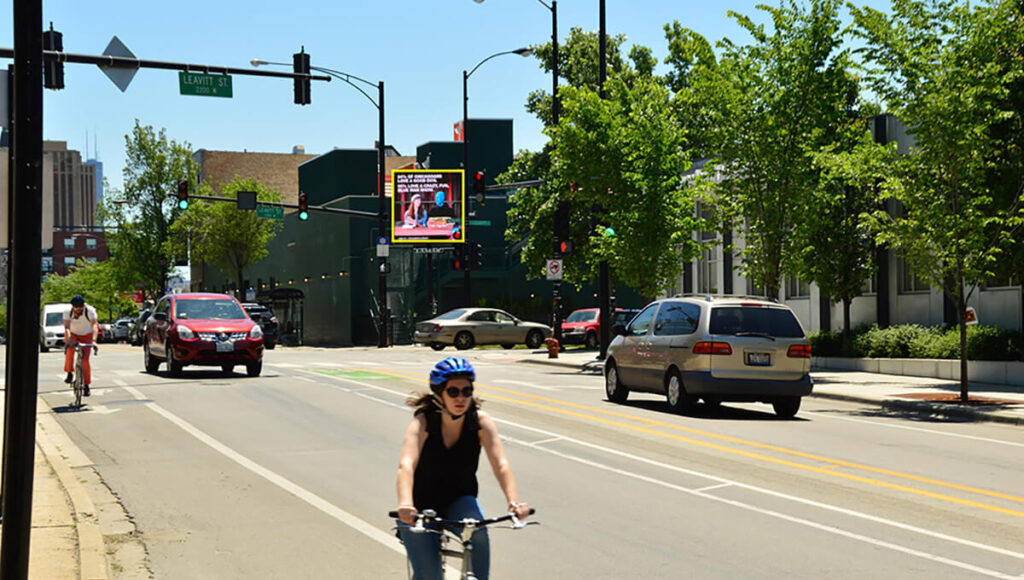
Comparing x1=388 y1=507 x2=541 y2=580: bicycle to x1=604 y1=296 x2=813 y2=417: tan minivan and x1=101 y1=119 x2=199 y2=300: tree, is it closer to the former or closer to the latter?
x1=604 y1=296 x2=813 y2=417: tan minivan

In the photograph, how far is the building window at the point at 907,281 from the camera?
2891cm

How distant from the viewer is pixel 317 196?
71375 mm

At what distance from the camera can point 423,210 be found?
5712cm

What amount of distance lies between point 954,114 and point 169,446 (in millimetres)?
13216

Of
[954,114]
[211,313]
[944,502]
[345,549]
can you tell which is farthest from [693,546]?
[211,313]

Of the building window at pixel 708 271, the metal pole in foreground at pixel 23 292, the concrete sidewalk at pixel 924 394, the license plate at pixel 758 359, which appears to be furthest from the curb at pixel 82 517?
the building window at pixel 708 271

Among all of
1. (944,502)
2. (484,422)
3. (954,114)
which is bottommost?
(944,502)

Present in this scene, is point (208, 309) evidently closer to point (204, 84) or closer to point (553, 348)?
point (204, 84)

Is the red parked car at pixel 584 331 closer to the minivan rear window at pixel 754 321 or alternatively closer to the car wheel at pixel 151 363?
→ the car wheel at pixel 151 363

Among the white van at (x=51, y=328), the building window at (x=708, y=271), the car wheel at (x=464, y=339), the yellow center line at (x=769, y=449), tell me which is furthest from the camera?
the white van at (x=51, y=328)

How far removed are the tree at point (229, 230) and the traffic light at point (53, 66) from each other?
168 ft

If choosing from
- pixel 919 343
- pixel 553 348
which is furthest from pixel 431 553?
pixel 553 348

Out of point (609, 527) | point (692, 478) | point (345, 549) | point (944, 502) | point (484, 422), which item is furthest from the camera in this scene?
point (692, 478)

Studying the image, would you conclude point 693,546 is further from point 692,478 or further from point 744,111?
point 744,111
